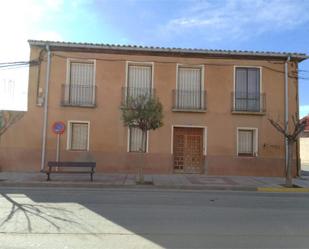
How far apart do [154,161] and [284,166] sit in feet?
22.3

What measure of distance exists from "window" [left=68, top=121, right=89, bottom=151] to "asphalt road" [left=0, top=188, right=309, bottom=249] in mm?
7383

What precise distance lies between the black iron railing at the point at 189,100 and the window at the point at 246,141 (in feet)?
8.11

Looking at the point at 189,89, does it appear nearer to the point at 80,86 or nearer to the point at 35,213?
the point at 80,86

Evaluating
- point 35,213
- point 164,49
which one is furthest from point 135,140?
point 35,213

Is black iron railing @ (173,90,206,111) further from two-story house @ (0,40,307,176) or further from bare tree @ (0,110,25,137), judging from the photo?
bare tree @ (0,110,25,137)

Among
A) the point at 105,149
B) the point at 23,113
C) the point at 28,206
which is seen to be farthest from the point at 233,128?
the point at 28,206

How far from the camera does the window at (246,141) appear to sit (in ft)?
64.4

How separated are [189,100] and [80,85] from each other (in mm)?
5736

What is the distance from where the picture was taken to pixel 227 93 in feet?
64.2

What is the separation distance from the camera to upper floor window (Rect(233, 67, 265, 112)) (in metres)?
19.6

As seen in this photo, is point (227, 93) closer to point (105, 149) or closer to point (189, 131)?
point (189, 131)

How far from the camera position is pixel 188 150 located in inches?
777

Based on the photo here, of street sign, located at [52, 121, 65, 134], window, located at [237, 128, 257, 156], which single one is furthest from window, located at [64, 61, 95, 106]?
window, located at [237, 128, 257, 156]

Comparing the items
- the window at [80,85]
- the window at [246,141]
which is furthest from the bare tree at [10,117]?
the window at [246,141]
